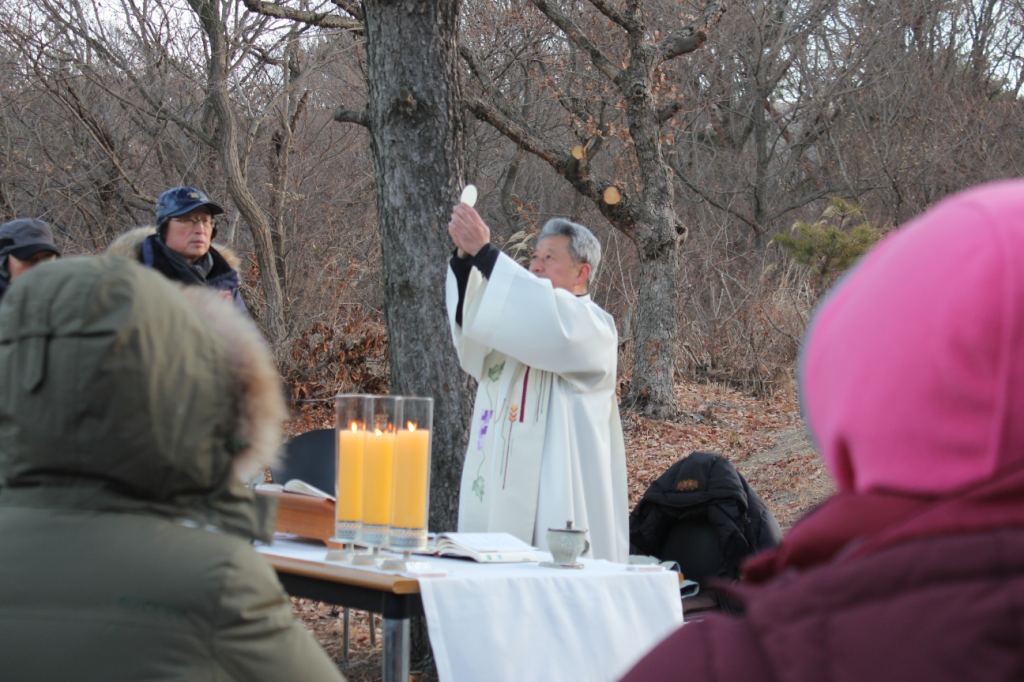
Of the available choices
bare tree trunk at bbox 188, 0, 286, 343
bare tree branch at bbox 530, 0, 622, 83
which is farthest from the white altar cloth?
bare tree branch at bbox 530, 0, 622, 83

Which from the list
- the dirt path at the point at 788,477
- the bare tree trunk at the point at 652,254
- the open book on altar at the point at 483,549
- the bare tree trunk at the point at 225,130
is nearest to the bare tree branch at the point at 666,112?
the bare tree trunk at the point at 652,254

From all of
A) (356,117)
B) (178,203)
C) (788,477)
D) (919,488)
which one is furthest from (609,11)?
(919,488)

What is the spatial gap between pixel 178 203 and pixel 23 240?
0.67 m

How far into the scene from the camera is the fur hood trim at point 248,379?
1301mm

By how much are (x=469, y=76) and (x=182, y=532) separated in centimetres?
1201

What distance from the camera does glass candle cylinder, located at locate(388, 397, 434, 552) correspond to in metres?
2.28

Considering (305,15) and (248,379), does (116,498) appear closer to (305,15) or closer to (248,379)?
(248,379)

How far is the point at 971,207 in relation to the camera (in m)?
0.63

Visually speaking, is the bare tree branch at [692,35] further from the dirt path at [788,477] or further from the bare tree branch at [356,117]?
the bare tree branch at [356,117]

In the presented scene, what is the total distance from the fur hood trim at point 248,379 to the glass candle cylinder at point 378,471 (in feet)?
3.12

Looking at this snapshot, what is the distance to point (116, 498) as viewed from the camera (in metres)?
1.21

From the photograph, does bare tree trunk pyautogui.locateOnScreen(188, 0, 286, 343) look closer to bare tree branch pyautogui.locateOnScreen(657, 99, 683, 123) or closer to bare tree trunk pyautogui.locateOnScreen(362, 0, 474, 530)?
bare tree branch pyautogui.locateOnScreen(657, 99, 683, 123)

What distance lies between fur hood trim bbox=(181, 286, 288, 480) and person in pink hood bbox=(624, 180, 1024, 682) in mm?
805

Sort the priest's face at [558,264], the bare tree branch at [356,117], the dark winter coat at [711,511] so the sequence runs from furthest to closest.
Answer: the bare tree branch at [356,117]
the dark winter coat at [711,511]
the priest's face at [558,264]
